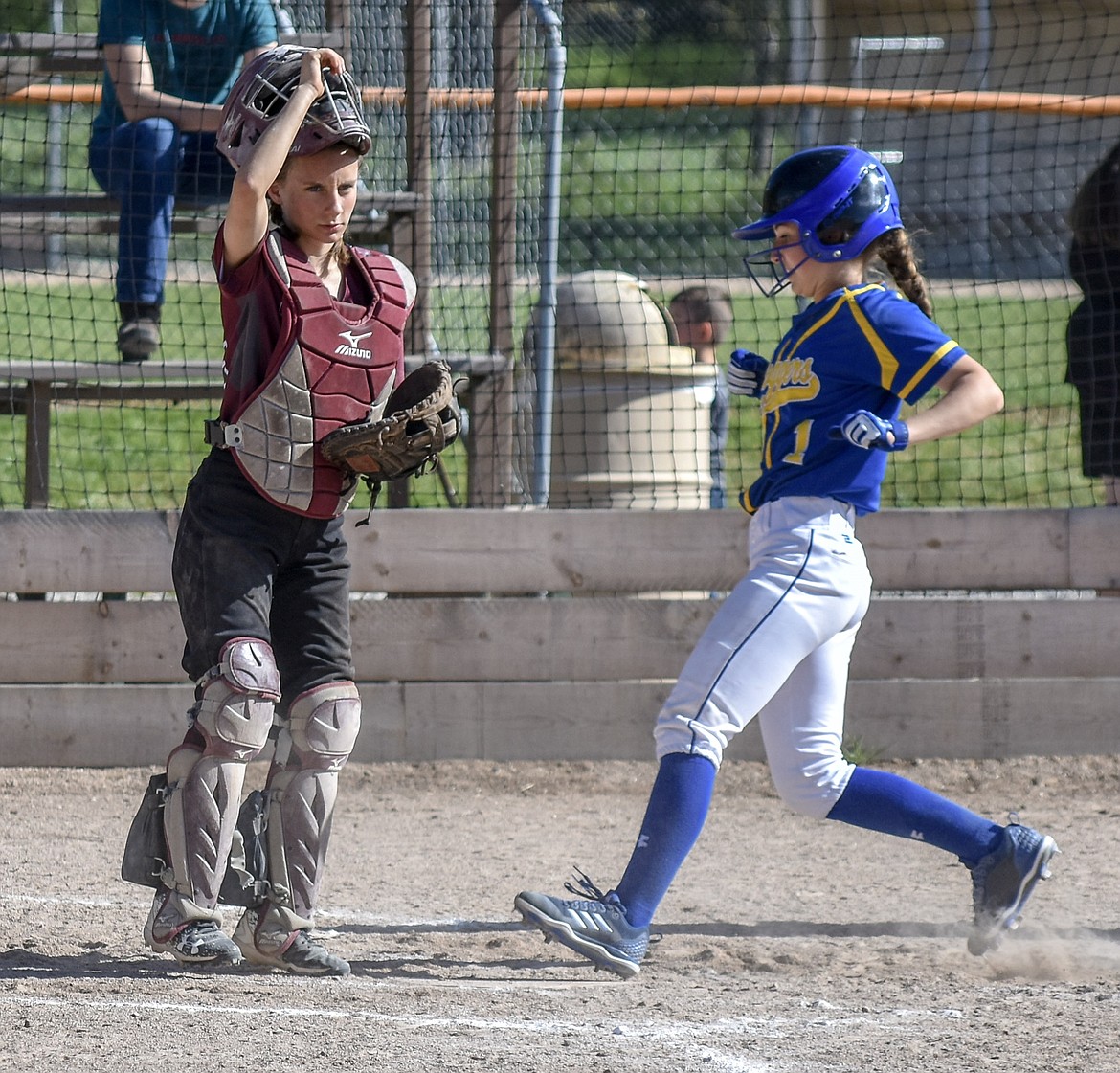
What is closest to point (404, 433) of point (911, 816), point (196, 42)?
point (911, 816)

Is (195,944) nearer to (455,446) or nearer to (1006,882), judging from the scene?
(1006,882)

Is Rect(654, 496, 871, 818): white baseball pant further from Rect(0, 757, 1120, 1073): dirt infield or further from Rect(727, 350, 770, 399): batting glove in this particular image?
Rect(0, 757, 1120, 1073): dirt infield

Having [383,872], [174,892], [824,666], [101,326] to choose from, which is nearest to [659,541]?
[383,872]

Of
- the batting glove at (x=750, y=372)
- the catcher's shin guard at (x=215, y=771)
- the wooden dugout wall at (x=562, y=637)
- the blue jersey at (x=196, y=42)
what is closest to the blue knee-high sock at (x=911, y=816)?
the batting glove at (x=750, y=372)

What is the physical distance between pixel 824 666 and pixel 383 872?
1.59 metres

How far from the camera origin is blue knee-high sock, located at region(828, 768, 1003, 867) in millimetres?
3693

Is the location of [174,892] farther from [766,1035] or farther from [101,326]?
[101,326]

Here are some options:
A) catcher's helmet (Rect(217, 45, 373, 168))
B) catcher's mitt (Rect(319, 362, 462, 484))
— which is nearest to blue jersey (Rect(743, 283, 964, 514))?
catcher's mitt (Rect(319, 362, 462, 484))

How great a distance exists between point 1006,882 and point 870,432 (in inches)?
43.2

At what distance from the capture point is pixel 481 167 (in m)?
A: 7.97

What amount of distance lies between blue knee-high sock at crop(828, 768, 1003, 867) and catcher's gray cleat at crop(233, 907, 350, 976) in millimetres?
1173

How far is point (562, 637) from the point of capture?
237 inches

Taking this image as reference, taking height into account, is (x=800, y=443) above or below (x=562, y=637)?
above

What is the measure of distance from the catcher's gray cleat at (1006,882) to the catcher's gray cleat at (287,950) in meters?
1.41
